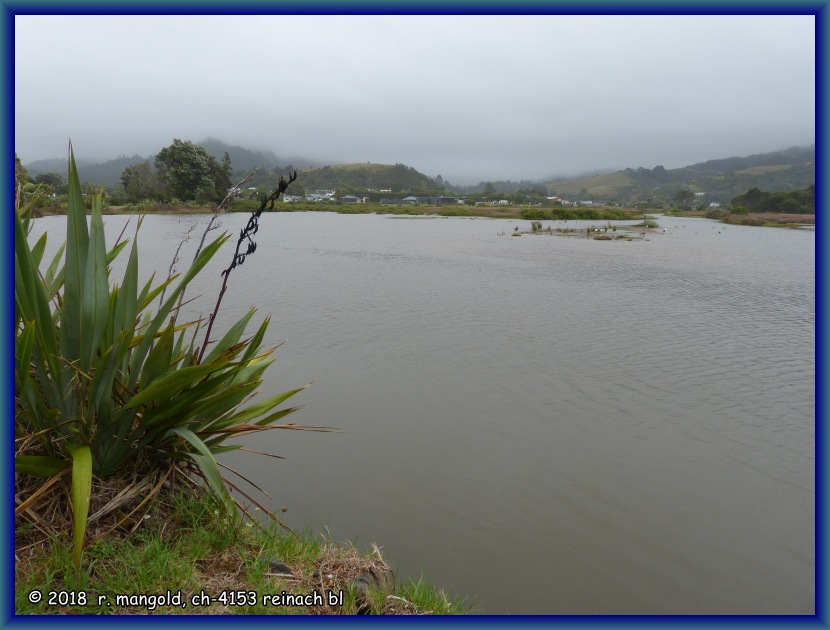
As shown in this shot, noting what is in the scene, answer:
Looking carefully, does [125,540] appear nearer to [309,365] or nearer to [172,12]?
[172,12]

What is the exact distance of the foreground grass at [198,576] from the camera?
2.14 metres

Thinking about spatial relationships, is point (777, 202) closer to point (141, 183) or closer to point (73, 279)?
point (141, 183)

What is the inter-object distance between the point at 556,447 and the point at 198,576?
11.8 feet

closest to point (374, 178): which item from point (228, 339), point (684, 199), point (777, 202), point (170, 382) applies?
point (684, 199)

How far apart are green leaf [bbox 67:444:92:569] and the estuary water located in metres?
1.83

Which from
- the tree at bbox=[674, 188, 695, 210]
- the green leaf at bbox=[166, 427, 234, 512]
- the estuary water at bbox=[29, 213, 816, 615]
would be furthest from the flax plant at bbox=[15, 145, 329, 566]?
the tree at bbox=[674, 188, 695, 210]

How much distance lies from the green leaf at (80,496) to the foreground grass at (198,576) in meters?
0.17

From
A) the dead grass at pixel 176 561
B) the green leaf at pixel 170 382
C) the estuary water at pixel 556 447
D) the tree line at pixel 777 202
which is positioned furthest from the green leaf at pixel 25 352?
the tree line at pixel 777 202

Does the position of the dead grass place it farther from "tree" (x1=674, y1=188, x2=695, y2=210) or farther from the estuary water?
"tree" (x1=674, y1=188, x2=695, y2=210)

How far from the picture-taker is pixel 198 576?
2338 millimetres

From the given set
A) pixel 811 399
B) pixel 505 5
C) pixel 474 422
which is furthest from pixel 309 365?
pixel 811 399

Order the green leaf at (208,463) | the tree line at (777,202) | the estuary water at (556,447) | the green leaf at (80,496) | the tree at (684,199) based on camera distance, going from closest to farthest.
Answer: the green leaf at (80,496)
the green leaf at (208,463)
the estuary water at (556,447)
the tree line at (777,202)
the tree at (684,199)

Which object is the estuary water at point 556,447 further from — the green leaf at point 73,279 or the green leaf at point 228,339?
the green leaf at point 73,279

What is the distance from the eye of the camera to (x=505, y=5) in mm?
2262
